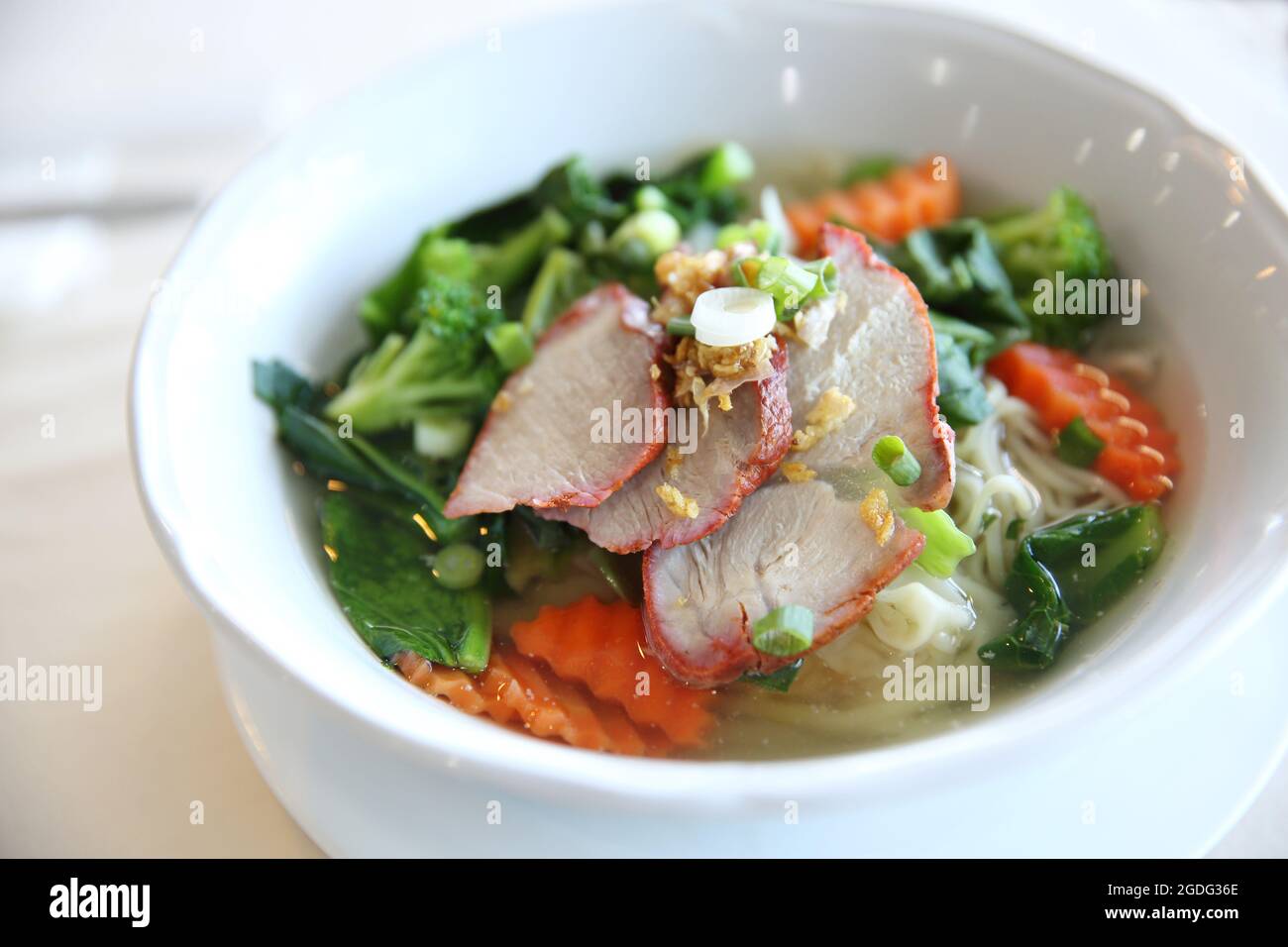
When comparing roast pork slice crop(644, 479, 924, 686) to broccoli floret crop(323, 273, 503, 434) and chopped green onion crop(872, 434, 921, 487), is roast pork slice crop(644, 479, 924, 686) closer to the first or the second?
chopped green onion crop(872, 434, 921, 487)

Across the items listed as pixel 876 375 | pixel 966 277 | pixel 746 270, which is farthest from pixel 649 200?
pixel 876 375

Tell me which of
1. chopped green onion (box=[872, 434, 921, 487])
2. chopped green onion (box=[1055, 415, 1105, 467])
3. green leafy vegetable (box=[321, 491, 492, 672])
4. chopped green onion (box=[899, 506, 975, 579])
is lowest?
green leafy vegetable (box=[321, 491, 492, 672])

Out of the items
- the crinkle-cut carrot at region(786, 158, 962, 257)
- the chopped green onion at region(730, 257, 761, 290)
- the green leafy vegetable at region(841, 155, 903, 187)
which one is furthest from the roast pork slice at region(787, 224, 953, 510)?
the green leafy vegetable at region(841, 155, 903, 187)

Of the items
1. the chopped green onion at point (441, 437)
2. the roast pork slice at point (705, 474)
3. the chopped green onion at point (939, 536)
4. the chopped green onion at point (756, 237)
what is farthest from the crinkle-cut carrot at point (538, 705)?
the chopped green onion at point (756, 237)

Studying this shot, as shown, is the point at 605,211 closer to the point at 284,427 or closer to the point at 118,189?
the point at 284,427

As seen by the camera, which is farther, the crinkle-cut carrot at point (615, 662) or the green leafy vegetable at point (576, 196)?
the green leafy vegetable at point (576, 196)

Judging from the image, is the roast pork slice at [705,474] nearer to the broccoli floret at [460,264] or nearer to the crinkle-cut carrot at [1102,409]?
the crinkle-cut carrot at [1102,409]
